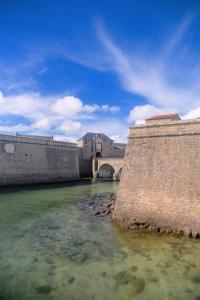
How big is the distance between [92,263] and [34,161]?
21.7 m

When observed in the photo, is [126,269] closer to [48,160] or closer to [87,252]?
[87,252]

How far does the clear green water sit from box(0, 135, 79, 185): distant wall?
14467 mm

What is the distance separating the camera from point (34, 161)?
27219 mm

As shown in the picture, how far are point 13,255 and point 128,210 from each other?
15.4ft

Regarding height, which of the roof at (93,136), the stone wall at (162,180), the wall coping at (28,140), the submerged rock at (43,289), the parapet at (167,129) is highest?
the roof at (93,136)

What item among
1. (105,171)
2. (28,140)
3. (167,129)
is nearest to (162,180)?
(167,129)

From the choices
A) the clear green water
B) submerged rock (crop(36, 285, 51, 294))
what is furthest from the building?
submerged rock (crop(36, 285, 51, 294))

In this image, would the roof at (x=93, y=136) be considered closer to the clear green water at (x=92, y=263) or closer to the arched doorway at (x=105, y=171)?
the arched doorway at (x=105, y=171)

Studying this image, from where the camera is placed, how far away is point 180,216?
878cm

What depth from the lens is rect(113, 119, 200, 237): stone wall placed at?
8.76m

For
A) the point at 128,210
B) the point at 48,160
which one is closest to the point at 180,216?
the point at 128,210

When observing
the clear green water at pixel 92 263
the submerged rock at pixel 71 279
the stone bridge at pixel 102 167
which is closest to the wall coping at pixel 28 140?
the stone bridge at pixel 102 167

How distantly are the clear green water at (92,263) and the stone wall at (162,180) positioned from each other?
783mm

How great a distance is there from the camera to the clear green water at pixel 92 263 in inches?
212
